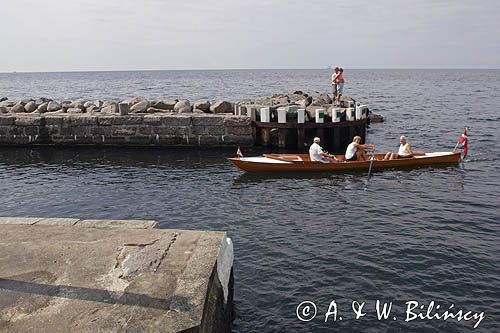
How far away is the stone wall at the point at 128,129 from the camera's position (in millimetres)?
21141

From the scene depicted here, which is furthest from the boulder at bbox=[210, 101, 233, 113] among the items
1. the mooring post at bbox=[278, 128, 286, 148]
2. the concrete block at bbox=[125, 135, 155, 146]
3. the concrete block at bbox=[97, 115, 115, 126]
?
the concrete block at bbox=[97, 115, 115, 126]

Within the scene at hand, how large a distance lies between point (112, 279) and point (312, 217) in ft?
24.4

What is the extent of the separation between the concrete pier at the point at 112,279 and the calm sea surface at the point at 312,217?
71.8 inches

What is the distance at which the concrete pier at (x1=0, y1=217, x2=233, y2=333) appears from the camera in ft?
15.0

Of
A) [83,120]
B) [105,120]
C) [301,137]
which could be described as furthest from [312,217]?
[83,120]

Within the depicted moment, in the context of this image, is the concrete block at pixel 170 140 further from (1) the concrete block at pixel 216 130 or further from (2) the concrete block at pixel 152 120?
(1) the concrete block at pixel 216 130

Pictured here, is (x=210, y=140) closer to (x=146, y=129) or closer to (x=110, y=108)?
(x=146, y=129)

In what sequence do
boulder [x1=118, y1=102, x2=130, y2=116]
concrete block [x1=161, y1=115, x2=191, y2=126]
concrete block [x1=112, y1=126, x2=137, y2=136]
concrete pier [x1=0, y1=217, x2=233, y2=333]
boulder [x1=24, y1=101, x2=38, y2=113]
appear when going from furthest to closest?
boulder [x1=24, y1=101, x2=38, y2=113] < boulder [x1=118, y1=102, x2=130, y2=116] < concrete block [x1=112, y1=126, x2=137, y2=136] < concrete block [x1=161, y1=115, x2=191, y2=126] < concrete pier [x1=0, y1=217, x2=233, y2=333]

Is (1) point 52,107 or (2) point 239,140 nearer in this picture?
(2) point 239,140

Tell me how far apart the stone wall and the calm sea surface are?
0.72 m

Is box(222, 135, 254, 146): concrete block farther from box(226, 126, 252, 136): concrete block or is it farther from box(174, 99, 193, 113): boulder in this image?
box(174, 99, 193, 113): boulder

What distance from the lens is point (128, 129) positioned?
21.9 m

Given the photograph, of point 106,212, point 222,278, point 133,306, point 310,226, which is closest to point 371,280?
point 310,226

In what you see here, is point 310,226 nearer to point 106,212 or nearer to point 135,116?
point 106,212
